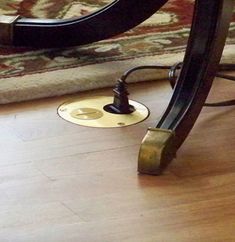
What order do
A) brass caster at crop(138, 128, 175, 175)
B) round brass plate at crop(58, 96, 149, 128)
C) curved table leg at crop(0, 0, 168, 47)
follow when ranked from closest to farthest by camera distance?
brass caster at crop(138, 128, 175, 175) → round brass plate at crop(58, 96, 149, 128) → curved table leg at crop(0, 0, 168, 47)

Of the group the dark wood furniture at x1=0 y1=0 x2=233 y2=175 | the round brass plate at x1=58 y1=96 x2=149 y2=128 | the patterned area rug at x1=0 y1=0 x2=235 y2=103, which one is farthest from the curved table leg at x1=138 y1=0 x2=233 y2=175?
the patterned area rug at x1=0 y1=0 x2=235 y2=103

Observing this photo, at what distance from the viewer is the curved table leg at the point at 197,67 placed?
3.80 feet

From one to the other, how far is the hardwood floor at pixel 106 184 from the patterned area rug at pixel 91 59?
0.25ft

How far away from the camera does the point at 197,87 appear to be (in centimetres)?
119

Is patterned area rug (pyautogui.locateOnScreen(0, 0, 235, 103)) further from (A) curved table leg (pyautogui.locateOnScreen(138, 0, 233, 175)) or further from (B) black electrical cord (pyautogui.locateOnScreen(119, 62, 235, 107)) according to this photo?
(A) curved table leg (pyautogui.locateOnScreen(138, 0, 233, 175))

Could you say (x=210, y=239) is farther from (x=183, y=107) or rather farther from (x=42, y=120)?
(x=42, y=120)

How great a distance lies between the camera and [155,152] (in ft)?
3.60

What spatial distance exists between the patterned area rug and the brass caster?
0.37 meters

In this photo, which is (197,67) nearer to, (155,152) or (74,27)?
(155,152)

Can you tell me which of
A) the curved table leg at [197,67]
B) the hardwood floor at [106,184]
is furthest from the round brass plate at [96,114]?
the curved table leg at [197,67]

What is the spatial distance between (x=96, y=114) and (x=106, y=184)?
0.28 meters

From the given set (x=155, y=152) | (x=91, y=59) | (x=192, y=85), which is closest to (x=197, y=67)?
(x=192, y=85)

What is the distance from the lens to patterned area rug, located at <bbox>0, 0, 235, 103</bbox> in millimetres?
1430

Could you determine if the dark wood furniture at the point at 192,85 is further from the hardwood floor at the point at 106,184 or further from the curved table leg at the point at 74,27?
the curved table leg at the point at 74,27
